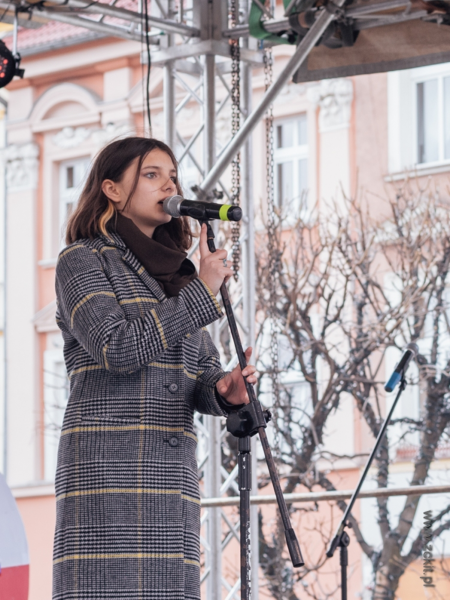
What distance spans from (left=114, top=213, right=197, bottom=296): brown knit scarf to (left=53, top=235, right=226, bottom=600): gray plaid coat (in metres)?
0.08

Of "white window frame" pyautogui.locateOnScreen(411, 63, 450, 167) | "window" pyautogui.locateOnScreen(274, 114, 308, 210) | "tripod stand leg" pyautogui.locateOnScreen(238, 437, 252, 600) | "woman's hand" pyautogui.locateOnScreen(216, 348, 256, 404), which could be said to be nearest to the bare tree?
"white window frame" pyautogui.locateOnScreen(411, 63, 450, 167)

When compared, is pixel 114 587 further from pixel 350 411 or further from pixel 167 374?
pixel 350 411

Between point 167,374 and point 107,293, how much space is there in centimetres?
22

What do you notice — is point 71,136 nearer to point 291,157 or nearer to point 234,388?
point 291,157

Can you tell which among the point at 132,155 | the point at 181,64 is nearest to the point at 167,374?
the point at 132,155

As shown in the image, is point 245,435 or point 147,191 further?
point 147,191

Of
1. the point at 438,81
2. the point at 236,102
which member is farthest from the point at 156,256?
the point at 438,81

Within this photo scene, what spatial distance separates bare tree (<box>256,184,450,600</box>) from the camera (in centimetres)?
1030

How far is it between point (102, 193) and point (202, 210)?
0.33 meters

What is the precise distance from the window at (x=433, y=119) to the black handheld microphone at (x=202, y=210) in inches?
388

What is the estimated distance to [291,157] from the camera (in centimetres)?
1315

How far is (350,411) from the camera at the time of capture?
11.8 meters

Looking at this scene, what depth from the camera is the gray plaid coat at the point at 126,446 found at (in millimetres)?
2225

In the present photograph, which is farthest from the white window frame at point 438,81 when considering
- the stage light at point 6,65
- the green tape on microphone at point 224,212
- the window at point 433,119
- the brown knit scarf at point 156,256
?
the green tape on microphone at point 224,212
